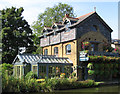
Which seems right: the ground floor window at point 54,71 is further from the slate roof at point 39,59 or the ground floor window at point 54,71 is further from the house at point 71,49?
the slate roof at point 39,59

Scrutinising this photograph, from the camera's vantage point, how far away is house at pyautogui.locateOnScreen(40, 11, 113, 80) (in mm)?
24219

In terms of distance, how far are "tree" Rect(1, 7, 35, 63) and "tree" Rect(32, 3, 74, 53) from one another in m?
6.13


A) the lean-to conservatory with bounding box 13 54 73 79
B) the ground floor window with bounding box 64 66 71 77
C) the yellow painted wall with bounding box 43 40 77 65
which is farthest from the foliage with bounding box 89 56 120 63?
the ground floor window with bounding box 64 66 71 77

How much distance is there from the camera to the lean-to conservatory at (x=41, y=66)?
21.9 m

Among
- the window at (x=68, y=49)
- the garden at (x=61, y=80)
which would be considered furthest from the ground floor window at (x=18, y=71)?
the window at (x=68, y=49)

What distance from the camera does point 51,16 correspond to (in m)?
40.4

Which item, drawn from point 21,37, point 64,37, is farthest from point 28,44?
point 64,37

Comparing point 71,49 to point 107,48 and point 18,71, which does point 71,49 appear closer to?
point 107,48

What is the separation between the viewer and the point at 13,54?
3188 centimetres

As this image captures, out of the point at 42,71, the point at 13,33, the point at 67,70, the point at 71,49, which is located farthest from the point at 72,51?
the point at 13,33

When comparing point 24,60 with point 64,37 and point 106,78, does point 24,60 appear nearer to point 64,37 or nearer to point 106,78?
point 64,37

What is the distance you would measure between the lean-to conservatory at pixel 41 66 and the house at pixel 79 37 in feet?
5.08

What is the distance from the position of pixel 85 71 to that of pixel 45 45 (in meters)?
10.0

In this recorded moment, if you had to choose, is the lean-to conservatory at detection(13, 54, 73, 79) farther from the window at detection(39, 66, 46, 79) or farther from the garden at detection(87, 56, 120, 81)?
the garden at detection(87, 56, 120, 81)
